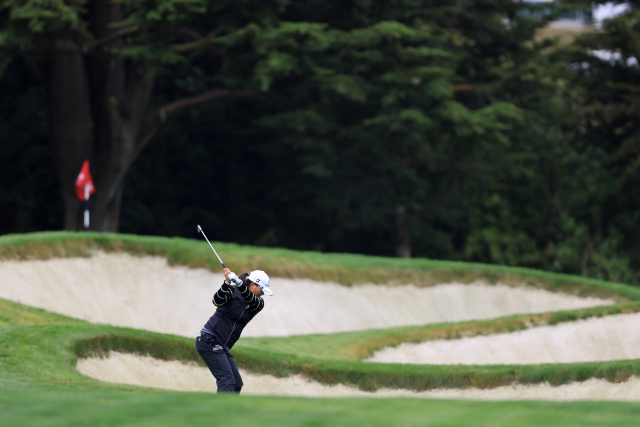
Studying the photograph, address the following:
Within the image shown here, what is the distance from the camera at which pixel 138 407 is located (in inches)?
250

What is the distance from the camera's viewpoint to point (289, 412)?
6.14m

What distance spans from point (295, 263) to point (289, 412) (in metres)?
13.9

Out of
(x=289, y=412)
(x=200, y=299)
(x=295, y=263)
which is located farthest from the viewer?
(x=295, y=263)

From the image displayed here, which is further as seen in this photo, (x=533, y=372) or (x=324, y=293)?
(x=324, y=293)

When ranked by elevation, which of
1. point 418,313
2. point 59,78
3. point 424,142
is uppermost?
point 59,78

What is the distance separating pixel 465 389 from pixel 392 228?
73.3 ft

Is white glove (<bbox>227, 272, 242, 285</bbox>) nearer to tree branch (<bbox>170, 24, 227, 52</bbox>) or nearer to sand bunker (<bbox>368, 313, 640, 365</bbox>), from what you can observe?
sand bunker (<bbox>368, 313, 640, 365</bbox>)

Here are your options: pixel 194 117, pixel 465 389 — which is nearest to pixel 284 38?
pixel 194 117

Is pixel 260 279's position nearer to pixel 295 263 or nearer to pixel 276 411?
pixel 276 411

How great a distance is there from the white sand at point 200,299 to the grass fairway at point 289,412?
10.9 m

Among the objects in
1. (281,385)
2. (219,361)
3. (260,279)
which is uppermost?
(260,279)

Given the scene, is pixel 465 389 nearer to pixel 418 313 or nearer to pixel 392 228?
pixel 418 313

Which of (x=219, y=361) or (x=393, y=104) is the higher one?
(x=393, y=104)

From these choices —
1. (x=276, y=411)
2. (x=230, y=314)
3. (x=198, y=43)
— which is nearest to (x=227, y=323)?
(x=230, y=314)
